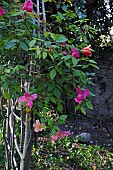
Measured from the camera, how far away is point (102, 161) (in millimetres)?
2281

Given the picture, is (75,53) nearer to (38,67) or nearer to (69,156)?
(38,67)

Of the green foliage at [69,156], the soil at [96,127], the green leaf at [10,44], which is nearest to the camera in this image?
the green leaf at [10,44]

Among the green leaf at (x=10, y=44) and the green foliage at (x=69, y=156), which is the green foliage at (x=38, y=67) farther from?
the green foliage at (x=69, y=156)

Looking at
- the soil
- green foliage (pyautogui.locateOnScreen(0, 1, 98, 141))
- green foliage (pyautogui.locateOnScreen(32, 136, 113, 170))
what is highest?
green foliage (pyautogui.locateOnScreen(0, 1, 98, 141))

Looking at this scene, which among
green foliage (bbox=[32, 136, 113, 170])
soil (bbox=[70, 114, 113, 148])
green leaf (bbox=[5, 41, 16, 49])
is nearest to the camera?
green leaf (bbox=[5, 41, 16, 49])

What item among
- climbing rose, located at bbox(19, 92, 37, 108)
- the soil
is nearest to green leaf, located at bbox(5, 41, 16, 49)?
climbing rose, located at bbox(19, 92, 37, 108)

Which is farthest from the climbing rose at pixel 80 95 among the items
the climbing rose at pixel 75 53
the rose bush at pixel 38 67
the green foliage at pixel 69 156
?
the green foliage at pixel 69 156

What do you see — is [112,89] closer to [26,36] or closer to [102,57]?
[102,57]

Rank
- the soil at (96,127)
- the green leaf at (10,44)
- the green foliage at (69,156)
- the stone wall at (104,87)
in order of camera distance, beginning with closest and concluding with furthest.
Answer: the green leaf at (10,44)
the green foliage at (69,156)
the soil at (96,127)
the stone wall at (104,87)

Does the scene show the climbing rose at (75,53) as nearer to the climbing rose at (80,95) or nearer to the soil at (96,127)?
the climbing rose at (80,95)

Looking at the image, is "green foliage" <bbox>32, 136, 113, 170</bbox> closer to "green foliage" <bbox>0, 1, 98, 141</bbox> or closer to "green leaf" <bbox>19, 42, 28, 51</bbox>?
"green foliage" <bbox>0, 1, 98, 141</bbox>

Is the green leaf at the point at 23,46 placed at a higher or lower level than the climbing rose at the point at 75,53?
higher

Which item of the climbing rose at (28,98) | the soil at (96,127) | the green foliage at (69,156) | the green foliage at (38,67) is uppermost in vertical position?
the green foliage at (38,67)

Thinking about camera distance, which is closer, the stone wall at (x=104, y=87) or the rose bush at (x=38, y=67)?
the rose bush at (x=38, y=67)
